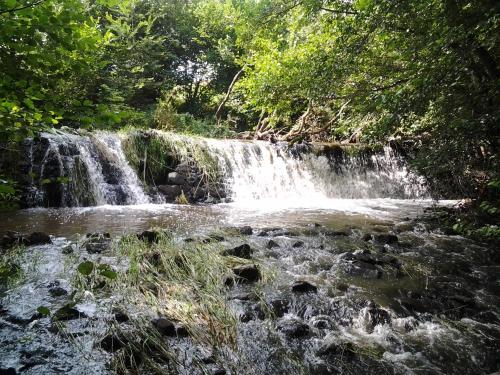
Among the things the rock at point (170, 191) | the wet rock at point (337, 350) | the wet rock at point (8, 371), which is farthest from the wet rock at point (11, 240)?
the rock at point (170, 191)

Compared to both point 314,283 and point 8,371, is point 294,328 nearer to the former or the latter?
point 314,283

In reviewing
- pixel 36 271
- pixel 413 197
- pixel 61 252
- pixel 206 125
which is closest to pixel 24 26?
pixel 36 271

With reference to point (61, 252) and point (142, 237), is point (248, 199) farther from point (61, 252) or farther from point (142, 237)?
point (61, 252)

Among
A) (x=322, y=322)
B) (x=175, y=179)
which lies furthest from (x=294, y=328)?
(x=175, y=179)

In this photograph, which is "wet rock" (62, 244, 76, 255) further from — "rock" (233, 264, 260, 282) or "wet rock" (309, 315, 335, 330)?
"wet rock" (309, 315, 335, 330)

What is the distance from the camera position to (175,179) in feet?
35.1

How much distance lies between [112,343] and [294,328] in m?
1.41

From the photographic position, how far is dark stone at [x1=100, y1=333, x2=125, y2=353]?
2418mm

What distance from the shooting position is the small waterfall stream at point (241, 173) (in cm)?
902

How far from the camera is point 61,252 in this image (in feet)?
14.9

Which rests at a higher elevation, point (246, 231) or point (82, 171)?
point (82, 171)

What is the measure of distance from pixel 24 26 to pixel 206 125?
50.3ft

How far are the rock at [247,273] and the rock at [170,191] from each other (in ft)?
22.7

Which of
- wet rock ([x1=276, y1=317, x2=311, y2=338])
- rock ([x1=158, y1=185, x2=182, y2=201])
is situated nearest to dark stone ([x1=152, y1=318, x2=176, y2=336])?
wet rock ([x1=276, y1=317, x2=311, y2=338])
